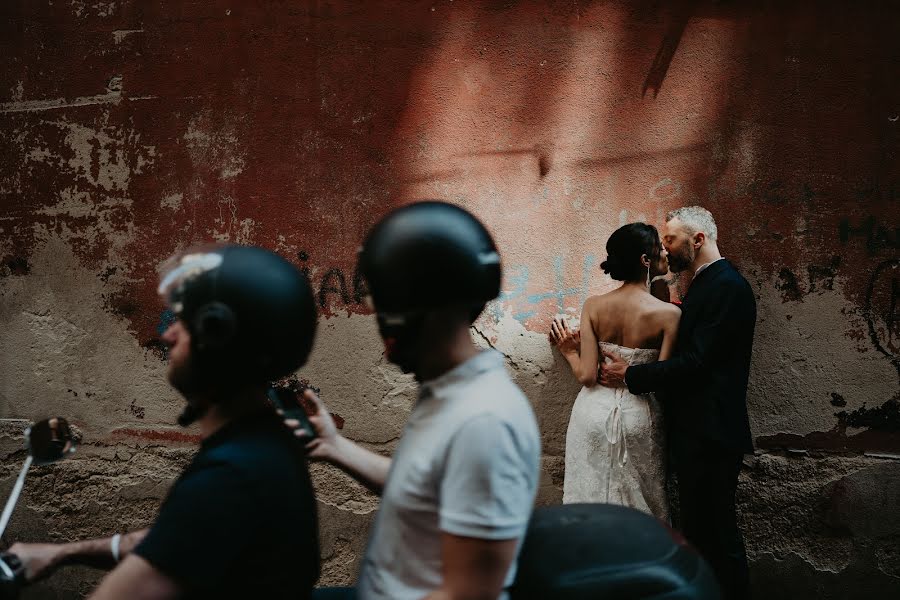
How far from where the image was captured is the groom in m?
3.39

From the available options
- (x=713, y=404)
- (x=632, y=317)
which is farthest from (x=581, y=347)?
(x=713, y=404)

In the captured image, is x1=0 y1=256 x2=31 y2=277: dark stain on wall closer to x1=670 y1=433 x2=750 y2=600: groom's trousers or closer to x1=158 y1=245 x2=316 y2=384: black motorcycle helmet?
x1=158 y1=245 x2=316 y2=384: black motorcycle helmet

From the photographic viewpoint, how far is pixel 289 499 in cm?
143

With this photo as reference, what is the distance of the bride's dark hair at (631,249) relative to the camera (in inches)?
140

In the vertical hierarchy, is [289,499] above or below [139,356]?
above

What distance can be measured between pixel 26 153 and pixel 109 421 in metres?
1.60

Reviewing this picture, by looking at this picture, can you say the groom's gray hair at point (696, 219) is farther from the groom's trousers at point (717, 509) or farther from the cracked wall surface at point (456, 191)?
the groom's trousers at point (717, 509)

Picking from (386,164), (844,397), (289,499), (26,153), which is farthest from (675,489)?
(26,153)

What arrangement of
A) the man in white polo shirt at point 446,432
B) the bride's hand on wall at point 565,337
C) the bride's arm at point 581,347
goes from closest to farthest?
the man in white polo shirt at point 446,432 → the bride's arm at point 581,347 → the bride's hand on wall at point 565,337

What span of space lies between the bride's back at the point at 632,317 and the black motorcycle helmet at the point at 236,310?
2.31 m

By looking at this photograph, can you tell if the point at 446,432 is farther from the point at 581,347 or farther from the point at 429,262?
the point at 581,347

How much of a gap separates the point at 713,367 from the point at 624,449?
0.60 m

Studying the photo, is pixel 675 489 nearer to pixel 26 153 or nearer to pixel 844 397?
pixel 844 397

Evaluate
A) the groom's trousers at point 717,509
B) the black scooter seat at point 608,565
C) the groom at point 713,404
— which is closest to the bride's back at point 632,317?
the groom at point 713,404
